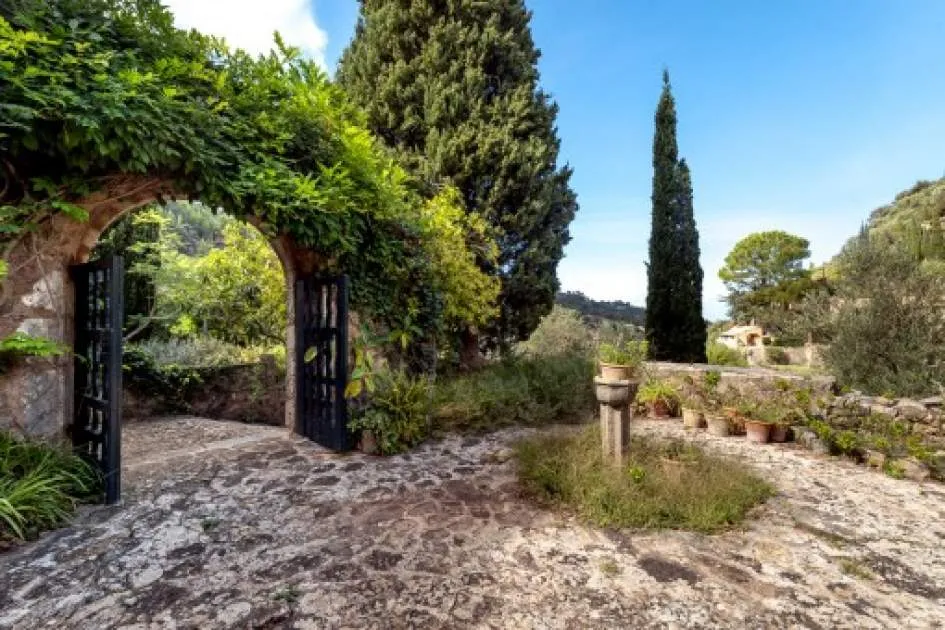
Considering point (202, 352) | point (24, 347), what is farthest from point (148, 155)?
point (202, 352)

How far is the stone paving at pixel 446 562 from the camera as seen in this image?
6.53 feet

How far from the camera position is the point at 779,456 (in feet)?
15.0

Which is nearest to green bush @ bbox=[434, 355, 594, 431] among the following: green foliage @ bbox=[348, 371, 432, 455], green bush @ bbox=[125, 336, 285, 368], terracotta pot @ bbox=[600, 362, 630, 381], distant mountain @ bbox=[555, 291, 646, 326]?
green foliage @ bbox=[348, 371, 432, 455]

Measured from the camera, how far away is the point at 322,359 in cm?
469

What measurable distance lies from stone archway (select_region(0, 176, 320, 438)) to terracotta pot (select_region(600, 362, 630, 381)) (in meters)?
4.11

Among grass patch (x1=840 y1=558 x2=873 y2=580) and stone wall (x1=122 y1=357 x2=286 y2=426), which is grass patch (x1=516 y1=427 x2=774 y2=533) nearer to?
grass patch (x1=840 y1=558 x2=873 y2=580)

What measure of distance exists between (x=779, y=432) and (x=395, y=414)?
4665mm

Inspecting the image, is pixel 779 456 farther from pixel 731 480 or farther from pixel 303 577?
pixel 303 577

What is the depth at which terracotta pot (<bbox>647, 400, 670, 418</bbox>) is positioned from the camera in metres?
6.40

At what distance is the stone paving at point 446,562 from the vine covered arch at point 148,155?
149 cm

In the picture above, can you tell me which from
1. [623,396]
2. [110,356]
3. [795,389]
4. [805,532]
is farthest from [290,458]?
[795,389]

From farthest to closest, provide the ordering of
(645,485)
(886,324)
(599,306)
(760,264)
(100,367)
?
(760,264)
(599,306)
(886,324)
(100,367)
(645,485)

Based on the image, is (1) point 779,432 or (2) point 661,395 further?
(2) point 661,395

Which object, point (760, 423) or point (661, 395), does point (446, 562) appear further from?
point (661, 395)
